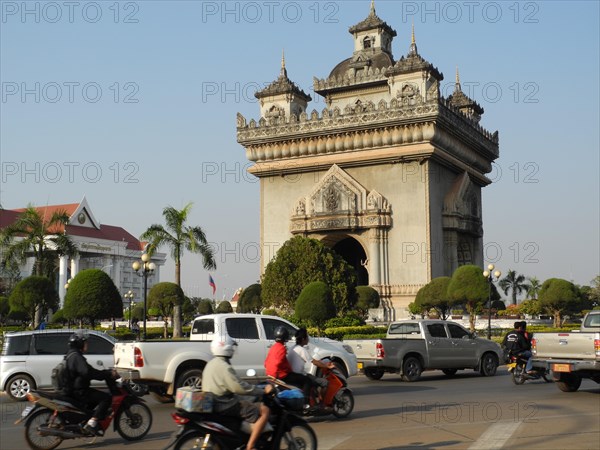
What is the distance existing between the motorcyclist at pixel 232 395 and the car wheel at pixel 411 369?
11621 mm

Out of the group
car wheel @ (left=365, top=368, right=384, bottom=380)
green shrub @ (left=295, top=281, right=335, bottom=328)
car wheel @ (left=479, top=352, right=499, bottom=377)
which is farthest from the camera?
green shrub @ (left=295, top=281, right=335, bottom=328)

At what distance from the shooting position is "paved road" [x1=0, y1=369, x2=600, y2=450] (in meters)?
10.4

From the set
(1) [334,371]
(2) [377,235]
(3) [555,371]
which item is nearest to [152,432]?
(1) [334,371]

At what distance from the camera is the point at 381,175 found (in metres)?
47.4

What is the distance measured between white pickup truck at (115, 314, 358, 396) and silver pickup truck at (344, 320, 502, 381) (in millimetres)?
2722

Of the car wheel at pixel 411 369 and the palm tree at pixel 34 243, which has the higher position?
the palm tree at pixel 34 243

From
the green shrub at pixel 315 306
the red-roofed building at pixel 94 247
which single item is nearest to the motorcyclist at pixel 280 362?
the green shrub at pixel 315 306

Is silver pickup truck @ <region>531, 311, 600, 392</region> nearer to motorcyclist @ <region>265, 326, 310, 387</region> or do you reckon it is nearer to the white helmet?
motorcyclist @ <region>265, 326, 310, 387</region>

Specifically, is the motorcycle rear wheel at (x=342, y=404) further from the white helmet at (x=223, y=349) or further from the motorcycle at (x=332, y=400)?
the white helmet at (x=223, y=349)

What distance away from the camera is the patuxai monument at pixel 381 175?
45781mm

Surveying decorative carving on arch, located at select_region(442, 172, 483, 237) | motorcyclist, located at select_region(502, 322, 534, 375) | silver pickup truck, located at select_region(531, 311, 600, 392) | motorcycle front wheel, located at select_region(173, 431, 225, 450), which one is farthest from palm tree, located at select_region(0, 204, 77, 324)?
motorcycle front wheel, located at select_region(173, 431, 225, 450)

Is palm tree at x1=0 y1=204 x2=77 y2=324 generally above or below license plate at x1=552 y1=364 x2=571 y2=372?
above
